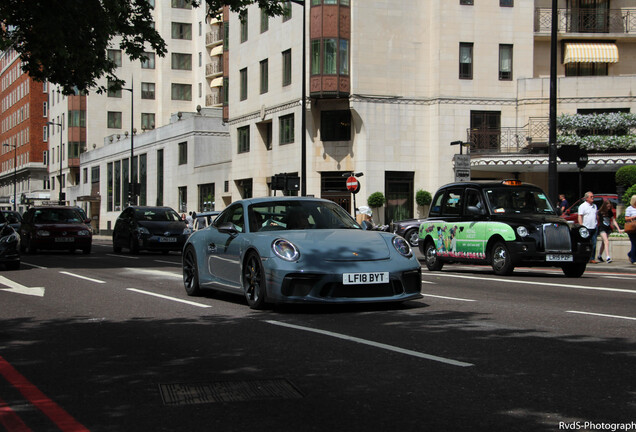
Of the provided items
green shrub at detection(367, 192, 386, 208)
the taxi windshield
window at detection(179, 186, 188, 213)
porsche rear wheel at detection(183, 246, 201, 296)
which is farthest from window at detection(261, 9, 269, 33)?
porsche rear wheel at detection(183, 246, 201, 296)

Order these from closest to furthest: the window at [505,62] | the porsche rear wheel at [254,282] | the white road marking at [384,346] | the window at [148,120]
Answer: the white road marking at [384,346]
the porsche rear wheel at [254,282]
the window at [505,62]
the window at [148,120]

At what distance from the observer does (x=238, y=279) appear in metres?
10.4

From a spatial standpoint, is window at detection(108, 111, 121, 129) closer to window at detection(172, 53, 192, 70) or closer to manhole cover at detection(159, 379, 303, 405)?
window at detection(172, 53, 192, 70)

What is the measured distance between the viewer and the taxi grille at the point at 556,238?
617 inches

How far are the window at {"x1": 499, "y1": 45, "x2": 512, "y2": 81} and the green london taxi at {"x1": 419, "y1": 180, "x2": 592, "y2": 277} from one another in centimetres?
2437

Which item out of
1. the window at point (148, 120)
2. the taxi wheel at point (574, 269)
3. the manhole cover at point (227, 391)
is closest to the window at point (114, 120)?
the window at point (148, 120)

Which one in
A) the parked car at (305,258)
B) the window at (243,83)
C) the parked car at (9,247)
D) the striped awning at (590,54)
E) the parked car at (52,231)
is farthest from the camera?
the window at (243,83)

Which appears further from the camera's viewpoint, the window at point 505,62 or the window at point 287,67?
the window at point 287,67

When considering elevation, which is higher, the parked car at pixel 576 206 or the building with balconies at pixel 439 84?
the building with balconies at pixel 439 84

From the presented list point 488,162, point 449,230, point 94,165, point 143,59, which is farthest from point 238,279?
point 94,165

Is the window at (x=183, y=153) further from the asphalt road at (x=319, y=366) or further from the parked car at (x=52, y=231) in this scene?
the asphalt road at (x=319, y=366)

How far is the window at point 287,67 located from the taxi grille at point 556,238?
28772 mm

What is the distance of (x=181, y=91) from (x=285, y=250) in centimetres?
7687

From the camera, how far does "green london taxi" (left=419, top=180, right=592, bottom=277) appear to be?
1573 cm
